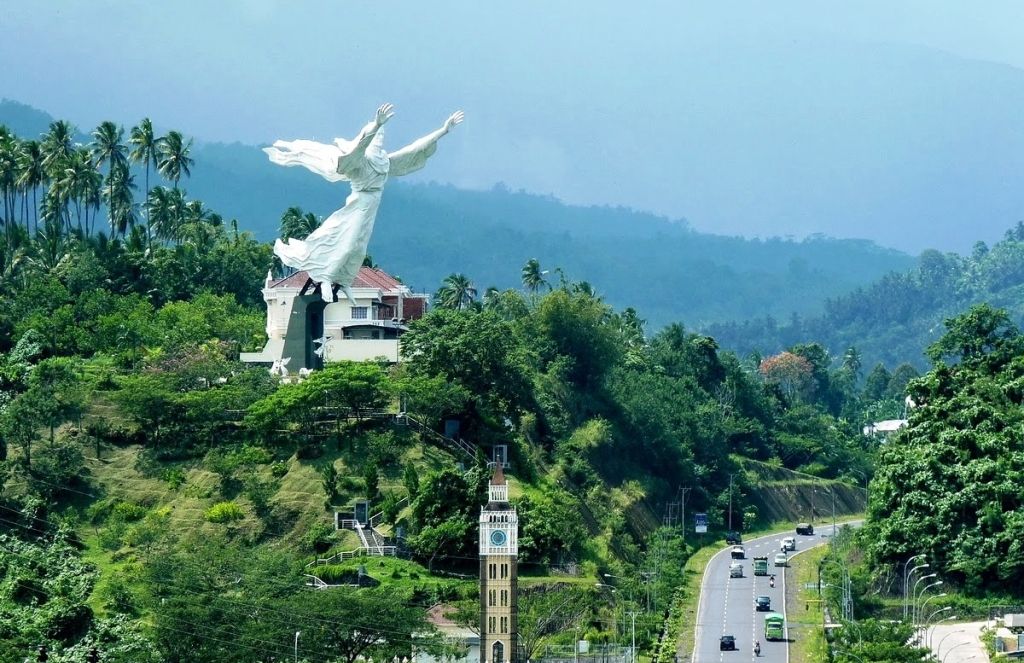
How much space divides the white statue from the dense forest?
14.4 feet

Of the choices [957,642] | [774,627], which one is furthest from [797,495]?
[957,642]

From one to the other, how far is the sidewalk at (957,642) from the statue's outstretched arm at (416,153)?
27.5 metres

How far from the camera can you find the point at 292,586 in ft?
269

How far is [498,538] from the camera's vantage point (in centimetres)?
8094

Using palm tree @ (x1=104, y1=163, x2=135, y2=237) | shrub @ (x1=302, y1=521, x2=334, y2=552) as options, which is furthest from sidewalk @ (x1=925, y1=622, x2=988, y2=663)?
palm tree @ (x1=104, y1=163, x2=135, y2=237)

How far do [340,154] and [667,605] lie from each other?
21.9m

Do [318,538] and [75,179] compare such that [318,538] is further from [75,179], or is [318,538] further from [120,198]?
[120,198]

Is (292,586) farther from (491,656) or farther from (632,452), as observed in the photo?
(632,452)

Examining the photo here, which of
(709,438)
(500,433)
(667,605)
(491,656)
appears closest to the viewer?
(491,656)

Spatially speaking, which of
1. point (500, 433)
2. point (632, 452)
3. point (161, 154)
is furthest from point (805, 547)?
point (161, 154)

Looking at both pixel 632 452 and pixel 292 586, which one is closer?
pixel 292 586

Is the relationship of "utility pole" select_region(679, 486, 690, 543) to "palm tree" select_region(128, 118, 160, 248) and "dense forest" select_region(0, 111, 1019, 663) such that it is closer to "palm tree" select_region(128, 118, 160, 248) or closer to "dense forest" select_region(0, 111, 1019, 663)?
"dense forest" select_region(0, 111, 1019, 663)

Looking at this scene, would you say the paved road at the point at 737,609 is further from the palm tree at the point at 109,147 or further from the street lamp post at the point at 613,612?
the palm tree at the point at 109,147

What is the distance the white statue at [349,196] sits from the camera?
312 feet
